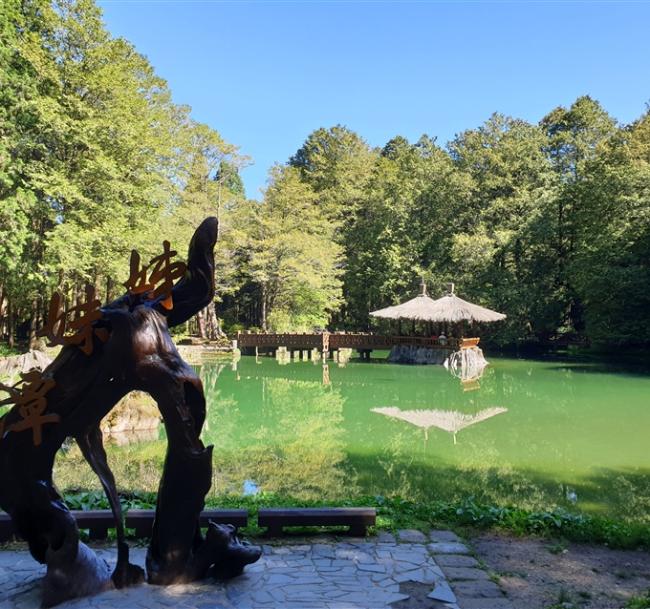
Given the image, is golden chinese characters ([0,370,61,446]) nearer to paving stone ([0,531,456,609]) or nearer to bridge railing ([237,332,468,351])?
paving stone ([0,531,456,609])

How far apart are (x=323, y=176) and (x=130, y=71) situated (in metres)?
17.1

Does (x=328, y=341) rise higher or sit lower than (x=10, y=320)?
lower

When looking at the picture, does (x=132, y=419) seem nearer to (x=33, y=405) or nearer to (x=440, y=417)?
(x=440, y=417)

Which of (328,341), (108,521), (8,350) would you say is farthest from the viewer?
(328,341)

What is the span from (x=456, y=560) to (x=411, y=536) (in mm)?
532

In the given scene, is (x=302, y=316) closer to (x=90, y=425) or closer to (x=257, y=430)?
(x=257, y=430)

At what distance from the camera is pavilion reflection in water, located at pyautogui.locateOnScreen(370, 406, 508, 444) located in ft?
36.6

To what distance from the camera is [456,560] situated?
13.1 feet

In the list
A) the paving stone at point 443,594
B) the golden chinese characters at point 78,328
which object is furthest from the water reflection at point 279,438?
the golden chinese characters at point 78,328

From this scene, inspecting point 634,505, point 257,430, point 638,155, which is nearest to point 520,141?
point 638,155

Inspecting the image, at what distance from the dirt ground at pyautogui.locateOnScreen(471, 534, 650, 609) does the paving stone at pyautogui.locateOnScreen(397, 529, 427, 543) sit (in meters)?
0.39

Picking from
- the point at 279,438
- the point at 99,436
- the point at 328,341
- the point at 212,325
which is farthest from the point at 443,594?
the point at 212,325

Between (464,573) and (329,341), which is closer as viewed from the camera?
(464,573)

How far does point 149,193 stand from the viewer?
18.5 meters
